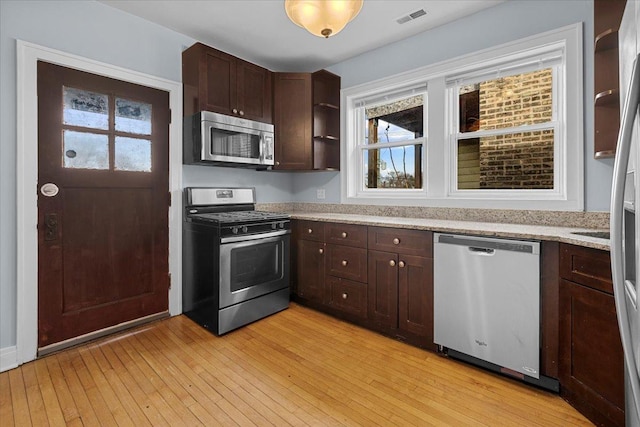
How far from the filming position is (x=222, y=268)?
2555 millimetres

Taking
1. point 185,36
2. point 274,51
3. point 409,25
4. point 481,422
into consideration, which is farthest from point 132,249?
point 409,25

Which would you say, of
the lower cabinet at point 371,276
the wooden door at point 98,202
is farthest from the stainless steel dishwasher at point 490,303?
the wooden door at point 98,202

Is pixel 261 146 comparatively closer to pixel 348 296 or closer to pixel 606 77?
pixel 348 296

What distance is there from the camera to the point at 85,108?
2.38m

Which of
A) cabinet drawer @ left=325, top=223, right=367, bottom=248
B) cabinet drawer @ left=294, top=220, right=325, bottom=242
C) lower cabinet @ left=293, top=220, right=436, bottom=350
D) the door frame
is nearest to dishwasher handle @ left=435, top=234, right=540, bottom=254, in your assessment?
lower cabinet @ left=293, top=220, right=436, bottom=350

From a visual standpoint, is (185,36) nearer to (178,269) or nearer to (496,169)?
(178,269)

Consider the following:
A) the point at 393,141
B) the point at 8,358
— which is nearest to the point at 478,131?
the point at 393,141

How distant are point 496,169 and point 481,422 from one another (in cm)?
194

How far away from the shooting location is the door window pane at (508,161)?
8.05ft

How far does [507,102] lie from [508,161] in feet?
1.61

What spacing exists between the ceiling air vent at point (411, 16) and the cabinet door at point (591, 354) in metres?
2.26

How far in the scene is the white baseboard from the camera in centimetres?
204

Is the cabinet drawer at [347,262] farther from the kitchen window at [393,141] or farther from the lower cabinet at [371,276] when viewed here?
the kitchen window at [393,141]

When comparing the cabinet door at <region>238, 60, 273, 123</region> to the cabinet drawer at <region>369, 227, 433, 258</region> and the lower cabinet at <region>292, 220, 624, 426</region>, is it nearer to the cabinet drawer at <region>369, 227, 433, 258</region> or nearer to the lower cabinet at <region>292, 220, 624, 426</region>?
the lower cabinet at <region>292, 220, 624, 426</region>
